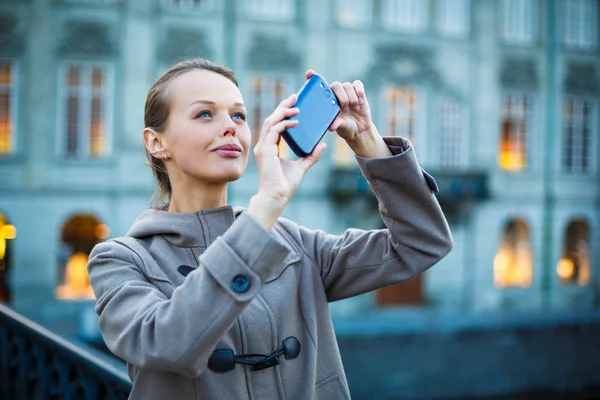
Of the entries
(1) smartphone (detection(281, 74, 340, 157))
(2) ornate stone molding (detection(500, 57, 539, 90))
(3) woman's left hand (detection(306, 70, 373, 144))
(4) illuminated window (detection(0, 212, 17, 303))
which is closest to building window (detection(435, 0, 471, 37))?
(2) ornate stone molding (detection(500, 57, 539, 90))

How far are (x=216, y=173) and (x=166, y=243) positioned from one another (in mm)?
226

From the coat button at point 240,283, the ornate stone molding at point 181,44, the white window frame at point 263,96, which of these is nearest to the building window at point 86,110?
the ornate stone molding at point 181,44

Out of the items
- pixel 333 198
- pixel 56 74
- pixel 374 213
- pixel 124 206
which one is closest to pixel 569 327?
pixel 374 213

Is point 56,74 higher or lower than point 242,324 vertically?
higher

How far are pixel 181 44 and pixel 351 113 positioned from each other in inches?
530

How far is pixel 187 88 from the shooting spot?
1.55 m

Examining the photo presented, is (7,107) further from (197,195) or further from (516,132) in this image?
(197,195)

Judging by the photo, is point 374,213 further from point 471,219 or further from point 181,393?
point 181,393

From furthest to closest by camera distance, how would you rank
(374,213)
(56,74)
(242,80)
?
1. (374,213)
2. (242,80)
3. (56,74)

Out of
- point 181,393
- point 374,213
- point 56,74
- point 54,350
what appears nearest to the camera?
point 181,393

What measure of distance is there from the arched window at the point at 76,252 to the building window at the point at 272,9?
617cm

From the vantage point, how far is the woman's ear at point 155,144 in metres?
1.63

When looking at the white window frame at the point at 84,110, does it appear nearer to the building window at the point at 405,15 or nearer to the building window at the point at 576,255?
the building window at the point at 405,15

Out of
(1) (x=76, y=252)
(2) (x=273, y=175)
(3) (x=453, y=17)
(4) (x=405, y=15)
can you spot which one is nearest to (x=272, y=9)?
(4) (x=405, y=15)
